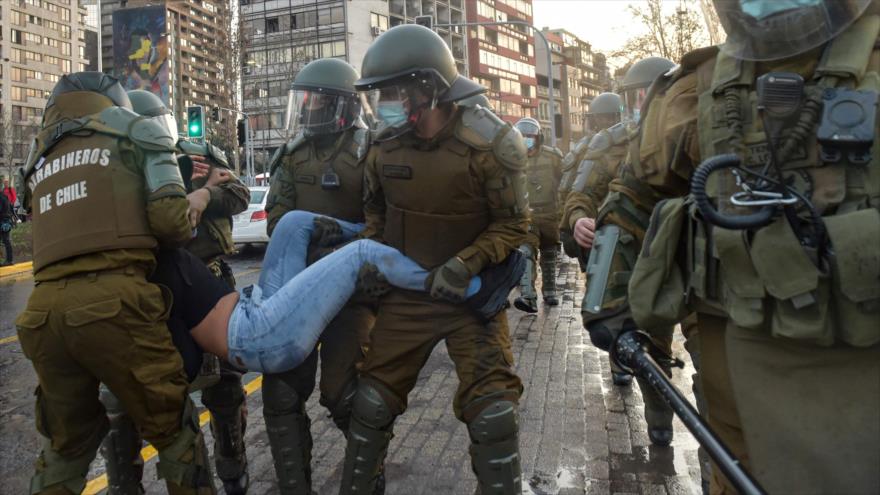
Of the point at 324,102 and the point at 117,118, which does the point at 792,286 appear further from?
the point at 324,102

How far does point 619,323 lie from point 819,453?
703mm

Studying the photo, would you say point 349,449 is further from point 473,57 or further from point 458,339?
point 473,57

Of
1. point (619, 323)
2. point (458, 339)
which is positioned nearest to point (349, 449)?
point (458, 339)

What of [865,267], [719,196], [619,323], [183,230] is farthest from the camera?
[183,230]

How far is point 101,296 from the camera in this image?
7.81ft

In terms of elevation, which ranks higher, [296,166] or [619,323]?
[296,166]

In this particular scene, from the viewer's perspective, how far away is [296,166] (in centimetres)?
373

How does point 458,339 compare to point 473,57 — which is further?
point 473,57

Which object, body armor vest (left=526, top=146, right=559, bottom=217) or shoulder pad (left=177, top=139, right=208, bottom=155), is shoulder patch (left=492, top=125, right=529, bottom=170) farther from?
body armor vest (left=526, top=146, right=559, bottom=217)

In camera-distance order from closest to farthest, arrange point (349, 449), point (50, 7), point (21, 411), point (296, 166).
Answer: point (349, 449)
point (296, 166)
point (21, 411)
point (50, 7)

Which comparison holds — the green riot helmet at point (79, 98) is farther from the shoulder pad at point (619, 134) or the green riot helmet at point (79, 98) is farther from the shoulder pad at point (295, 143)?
the shoulder pad at point (619, 134)

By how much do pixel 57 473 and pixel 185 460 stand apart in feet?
1.52

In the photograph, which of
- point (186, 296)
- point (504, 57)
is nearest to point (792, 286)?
point (186, 296)

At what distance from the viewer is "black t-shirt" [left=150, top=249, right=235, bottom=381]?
2.69m
